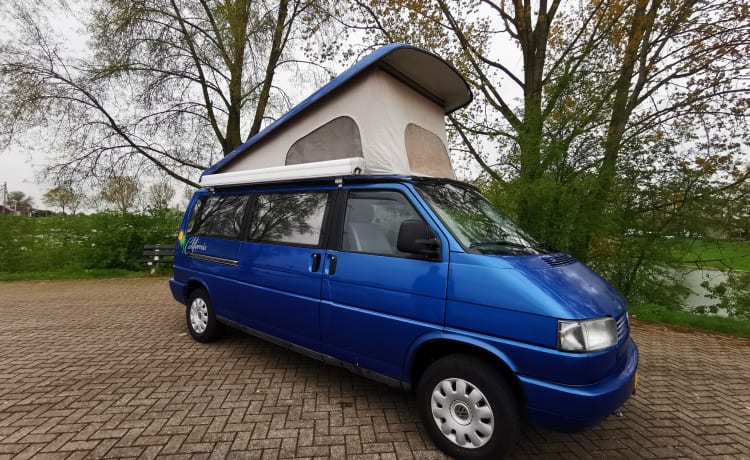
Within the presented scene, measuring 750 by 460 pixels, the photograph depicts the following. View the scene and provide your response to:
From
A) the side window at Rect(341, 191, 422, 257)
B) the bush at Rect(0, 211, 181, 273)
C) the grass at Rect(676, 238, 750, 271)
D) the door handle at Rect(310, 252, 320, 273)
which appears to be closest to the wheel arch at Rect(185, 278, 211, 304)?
the door handle at Rect(310, 252, 320, 273)

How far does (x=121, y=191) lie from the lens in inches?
445

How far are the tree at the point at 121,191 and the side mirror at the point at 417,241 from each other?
37.9 feet

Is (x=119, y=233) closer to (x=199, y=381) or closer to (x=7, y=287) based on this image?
(x=7, y=287)

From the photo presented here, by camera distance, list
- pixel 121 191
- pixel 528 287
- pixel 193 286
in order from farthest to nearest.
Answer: pixel 121 191, pixel 193 286, pixel 528 287

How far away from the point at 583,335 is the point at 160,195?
526 inches

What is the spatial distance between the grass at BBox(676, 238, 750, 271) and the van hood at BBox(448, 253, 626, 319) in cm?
633

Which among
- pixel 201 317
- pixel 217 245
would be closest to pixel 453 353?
pixel 217 245

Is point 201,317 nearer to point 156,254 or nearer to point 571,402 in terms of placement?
point 571,402

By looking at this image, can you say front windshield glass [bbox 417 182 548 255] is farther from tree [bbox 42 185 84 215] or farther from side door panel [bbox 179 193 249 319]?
tree [bbox 42 185 84 215]

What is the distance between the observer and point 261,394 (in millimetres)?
3215

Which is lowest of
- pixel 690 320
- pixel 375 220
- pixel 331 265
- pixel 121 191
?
pixel 690 320

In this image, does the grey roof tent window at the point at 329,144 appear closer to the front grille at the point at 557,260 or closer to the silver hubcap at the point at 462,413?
the front grille at the point at 557,260

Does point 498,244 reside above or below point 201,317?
above

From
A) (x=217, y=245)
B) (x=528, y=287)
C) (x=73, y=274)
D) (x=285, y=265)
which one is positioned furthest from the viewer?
(x=73, y=274)
